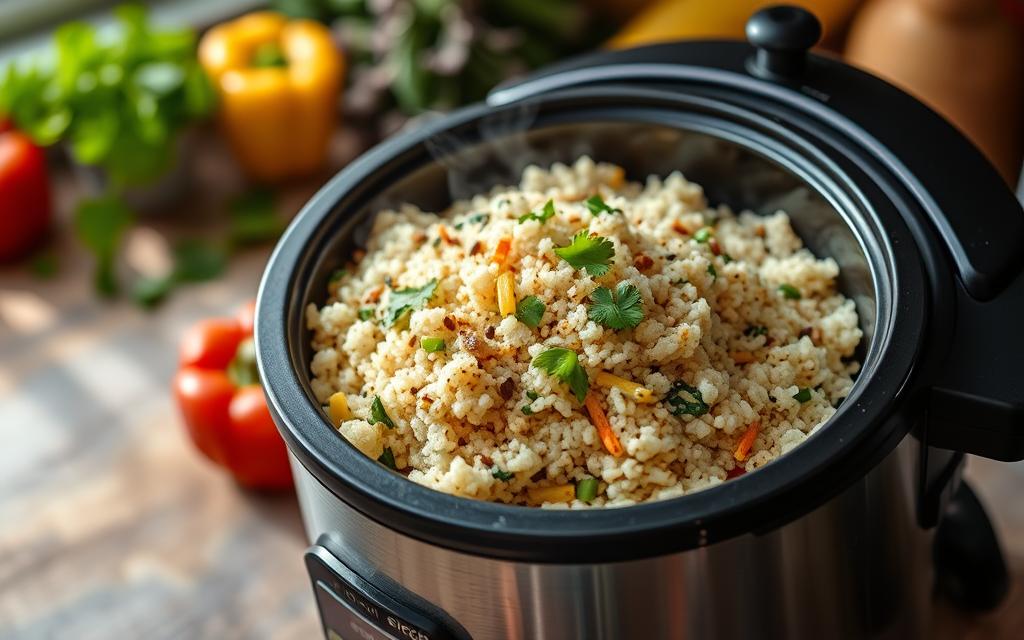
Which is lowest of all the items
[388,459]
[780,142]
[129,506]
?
[129,506]

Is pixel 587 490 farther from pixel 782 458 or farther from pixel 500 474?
pixel 782 458

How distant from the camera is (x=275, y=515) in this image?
1.82 meters

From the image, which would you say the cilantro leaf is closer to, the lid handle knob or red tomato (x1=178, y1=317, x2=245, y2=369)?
the lid handle knob

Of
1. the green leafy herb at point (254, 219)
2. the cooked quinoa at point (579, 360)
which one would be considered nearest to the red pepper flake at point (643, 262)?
the cooked quinoa at point (579, 360)

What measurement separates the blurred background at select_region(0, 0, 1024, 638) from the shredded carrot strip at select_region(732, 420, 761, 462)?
0.64 metres

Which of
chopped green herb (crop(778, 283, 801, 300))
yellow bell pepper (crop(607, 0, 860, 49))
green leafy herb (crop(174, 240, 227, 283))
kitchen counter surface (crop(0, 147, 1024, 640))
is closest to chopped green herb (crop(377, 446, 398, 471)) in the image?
chopped green herb (crop(778, 283, 801, 300))

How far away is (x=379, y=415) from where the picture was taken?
1145mm

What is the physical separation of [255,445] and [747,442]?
916mm

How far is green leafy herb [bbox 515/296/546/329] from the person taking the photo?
3.71ft

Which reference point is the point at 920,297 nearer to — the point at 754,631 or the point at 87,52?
the point at 754,631

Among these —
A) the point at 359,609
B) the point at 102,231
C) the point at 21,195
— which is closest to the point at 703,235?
the point at 359,609

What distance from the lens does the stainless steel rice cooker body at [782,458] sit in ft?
3.21

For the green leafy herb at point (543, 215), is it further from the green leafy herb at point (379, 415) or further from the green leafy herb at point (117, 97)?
the green leafy herb at point (117, 97)

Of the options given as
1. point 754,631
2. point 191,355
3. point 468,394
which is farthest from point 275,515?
point 754,631
